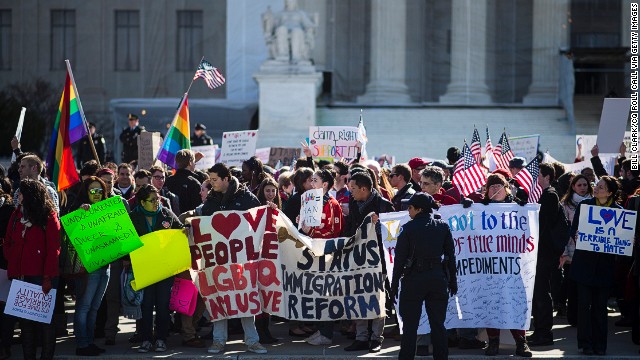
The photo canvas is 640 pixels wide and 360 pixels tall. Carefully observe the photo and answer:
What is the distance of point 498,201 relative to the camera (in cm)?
1374

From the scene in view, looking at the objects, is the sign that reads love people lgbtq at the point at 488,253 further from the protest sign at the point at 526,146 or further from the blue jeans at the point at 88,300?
the protest sign at the point at 526,146

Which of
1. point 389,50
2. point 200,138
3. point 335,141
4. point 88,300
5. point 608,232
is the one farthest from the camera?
point 389,50

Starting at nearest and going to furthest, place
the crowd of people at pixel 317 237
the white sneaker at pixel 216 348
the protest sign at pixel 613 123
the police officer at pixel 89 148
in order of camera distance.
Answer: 1. the crowd of people at pixel 317 237
2. the white sneaker at pixel 216 348
3. the protest sign at pixel 613 123
4. the police officer at pixel 89 148

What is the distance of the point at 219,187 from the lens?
13766 millimetres

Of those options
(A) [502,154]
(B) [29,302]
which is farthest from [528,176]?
(B) [29,302]

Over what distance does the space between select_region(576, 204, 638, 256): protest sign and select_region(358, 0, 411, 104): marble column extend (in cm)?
2430

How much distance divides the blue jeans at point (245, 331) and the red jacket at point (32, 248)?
1919 millimetres

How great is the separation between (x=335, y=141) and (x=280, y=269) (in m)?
6.60

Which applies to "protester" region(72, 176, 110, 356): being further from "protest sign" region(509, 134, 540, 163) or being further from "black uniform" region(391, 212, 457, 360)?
"protest sign" region(509, 134, 540, 163)

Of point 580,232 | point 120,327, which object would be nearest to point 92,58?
point 120,327

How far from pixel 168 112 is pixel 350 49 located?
910cm

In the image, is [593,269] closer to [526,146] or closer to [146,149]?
[526,146]

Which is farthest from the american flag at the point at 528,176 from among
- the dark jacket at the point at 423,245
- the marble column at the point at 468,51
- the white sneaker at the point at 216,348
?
the marble column at the point at 468,51

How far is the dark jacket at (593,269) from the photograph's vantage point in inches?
526
